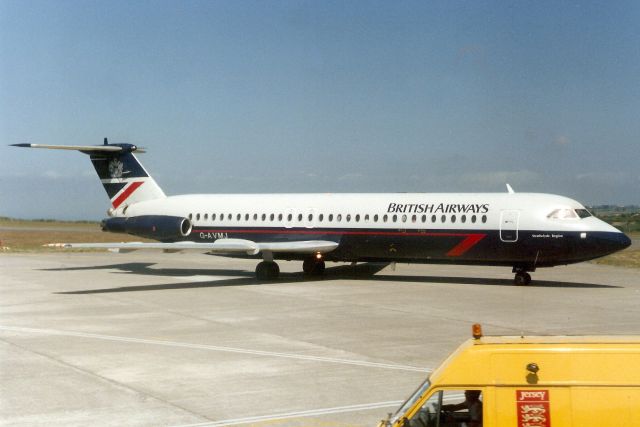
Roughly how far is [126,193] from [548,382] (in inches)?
1085

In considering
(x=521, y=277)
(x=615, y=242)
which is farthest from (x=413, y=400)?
(x=521, y=277)

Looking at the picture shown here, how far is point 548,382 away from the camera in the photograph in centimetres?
577

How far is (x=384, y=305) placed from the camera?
2000 centimetres

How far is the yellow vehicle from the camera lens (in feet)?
18.6

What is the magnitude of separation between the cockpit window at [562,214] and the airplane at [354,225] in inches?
1.2

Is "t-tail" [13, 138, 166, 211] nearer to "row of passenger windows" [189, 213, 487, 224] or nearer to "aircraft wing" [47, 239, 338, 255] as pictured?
"row of passenger windows" [189, 213, 487, 224]

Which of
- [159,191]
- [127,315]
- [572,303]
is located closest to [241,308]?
[127,315]

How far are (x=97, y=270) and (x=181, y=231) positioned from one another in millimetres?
5085

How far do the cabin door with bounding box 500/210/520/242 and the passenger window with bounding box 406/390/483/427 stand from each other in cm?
1757

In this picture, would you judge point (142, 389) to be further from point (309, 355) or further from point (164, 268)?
point (164, 268)

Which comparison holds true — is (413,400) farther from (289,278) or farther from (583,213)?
(289,278)

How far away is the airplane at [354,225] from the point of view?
76.6 feet

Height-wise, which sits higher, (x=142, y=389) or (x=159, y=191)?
(x=159, y=191)

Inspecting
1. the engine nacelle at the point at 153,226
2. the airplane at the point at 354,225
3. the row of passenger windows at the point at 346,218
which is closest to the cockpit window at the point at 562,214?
the airplane at the point at 354,225
